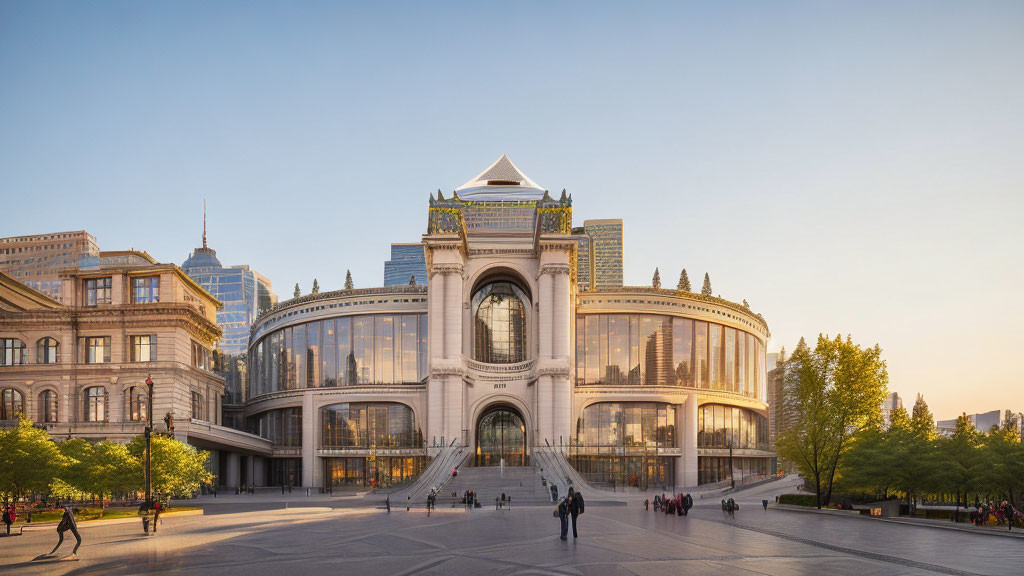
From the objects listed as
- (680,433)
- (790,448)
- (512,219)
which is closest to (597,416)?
(680,433)

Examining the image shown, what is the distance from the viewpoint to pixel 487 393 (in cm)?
8394

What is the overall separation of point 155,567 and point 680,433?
7464 centimetres

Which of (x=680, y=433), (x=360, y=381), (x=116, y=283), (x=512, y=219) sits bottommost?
(x=680, y=433)

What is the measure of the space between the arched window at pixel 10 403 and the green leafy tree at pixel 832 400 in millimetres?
63404

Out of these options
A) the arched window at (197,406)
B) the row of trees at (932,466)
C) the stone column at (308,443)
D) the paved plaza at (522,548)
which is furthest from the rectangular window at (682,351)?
the arched window at (197,406)

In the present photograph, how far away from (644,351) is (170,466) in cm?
5712

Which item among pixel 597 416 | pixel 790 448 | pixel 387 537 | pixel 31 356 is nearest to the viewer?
pixel 387 537

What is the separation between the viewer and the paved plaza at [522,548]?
23.8 meters

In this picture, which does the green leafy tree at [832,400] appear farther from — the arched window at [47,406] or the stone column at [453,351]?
the arched window at [47,406]

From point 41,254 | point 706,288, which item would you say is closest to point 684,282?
point 706,288

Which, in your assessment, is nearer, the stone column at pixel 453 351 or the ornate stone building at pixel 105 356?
the ornate stone building at pixel 105 356

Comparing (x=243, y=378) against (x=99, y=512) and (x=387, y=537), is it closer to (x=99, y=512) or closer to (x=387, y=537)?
(x=99, y=512)

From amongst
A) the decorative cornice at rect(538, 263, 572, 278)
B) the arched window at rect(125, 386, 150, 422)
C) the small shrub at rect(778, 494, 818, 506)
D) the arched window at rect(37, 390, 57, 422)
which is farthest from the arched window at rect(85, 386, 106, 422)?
the small shrub at rect(778, 494, 818, 506)

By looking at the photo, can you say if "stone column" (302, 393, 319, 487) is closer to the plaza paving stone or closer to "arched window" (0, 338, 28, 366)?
"arched window" (0, 338, 28, 366)
